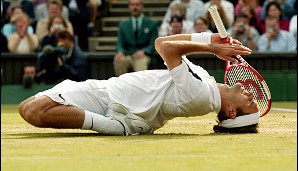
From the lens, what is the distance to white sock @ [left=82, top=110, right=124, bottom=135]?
1034 cm

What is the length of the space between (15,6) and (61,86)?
1282cm

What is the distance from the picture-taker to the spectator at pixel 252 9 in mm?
22578

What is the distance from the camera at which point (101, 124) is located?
10367 mm

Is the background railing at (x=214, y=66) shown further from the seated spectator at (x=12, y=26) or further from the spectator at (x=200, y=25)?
the seated spectator at (x=12, y=26)

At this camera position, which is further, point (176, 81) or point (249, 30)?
point (249, 30)

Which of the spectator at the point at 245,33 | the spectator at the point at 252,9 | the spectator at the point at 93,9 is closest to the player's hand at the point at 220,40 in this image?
the spectator at the point at 245,33

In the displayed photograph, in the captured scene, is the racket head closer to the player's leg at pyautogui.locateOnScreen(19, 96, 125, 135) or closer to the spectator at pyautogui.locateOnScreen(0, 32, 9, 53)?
the player's leg at pyautogui.locateOnScreen(19, 96, 125, 135)

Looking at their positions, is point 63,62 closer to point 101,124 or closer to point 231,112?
point 101,124

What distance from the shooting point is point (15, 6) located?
23.2 meters

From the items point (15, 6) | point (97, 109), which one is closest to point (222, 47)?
point (97, 109)

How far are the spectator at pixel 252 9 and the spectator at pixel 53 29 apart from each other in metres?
4.17

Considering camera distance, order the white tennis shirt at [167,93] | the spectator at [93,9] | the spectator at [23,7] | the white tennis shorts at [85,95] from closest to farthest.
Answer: the white tennis shirt at [167,93] < the white tennis shorts at [85,95] < the spectator at [23,7] < the spectator at [93,9]

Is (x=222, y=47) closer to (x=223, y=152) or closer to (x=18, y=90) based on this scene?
(x=223, y=152)

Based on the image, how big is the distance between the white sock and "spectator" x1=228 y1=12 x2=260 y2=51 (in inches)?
443
